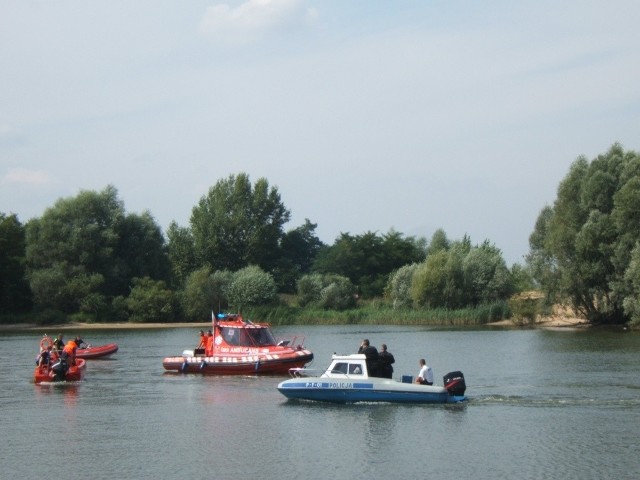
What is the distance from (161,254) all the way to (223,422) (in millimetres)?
74231

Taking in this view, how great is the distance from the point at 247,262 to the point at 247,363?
7778cm

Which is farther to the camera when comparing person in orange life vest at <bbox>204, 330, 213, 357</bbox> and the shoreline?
the shoreline

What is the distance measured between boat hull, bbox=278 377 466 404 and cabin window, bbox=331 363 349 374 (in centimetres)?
37

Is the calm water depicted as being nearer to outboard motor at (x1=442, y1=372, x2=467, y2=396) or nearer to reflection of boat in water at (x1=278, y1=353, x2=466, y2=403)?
reflection of boat in water at (x1=278, y1=353, x2=466, y2=403)

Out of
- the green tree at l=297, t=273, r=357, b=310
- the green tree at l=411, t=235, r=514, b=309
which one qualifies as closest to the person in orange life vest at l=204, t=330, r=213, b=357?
the green tree at l=411, t=235, r=514, b=309

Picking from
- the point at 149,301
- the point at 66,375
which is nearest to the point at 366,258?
the point at 149,301

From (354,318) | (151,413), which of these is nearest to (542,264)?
(354,318)

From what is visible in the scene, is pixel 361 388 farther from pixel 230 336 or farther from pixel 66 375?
pixel 66 375

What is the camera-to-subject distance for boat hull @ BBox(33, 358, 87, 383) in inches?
1708

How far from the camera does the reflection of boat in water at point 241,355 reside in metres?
45.1

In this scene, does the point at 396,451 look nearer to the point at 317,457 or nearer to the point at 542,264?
the point at 317,457

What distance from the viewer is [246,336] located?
152ft

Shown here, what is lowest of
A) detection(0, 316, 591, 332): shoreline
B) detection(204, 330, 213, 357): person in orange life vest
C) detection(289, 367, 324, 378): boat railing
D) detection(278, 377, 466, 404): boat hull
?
detection(278, 377, 466, 404): boat hull

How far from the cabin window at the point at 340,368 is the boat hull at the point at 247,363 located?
9954 mm
